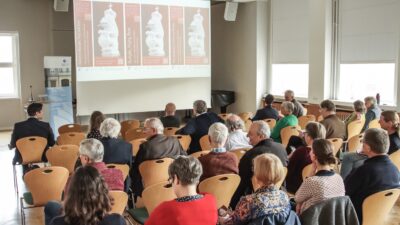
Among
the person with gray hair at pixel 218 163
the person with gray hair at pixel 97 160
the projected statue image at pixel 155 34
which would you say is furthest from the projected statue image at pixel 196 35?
the person with gray hair at pixel 97 160

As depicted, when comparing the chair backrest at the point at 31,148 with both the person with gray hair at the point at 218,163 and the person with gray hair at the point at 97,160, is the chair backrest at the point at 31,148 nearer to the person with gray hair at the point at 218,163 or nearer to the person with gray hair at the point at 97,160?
the person with gray hair at the point at 97,160

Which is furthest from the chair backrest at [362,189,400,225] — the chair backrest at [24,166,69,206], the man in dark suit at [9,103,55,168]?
the man in dark suit at [9,103,55,168]

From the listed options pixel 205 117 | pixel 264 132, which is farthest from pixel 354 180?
pixel 205 117

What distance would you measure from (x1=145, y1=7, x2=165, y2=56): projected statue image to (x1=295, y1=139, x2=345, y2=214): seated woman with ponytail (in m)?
7.81

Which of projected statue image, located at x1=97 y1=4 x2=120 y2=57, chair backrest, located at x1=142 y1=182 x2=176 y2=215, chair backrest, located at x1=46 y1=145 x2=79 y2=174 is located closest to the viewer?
chair backrest, located at x1=142 y1=182 x2=176 y2=215

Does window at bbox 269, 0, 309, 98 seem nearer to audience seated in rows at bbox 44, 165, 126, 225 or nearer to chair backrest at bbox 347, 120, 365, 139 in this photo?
chair backrest at bbox 347, 120, 365, 139

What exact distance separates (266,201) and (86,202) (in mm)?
987

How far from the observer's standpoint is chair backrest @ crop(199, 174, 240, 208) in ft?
11.2

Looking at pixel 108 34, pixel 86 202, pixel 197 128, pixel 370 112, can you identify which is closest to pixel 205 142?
pixel 197 128

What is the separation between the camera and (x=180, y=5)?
1068cm

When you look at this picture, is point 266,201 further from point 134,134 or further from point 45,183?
point 134,134

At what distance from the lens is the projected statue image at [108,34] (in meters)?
9.81

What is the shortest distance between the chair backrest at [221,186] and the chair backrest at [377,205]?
988 mm

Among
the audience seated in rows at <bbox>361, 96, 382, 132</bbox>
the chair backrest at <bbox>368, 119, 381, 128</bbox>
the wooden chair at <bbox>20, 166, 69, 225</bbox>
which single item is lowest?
the wooden chair at <bbox>20, 166, 69, 225</bbox>
